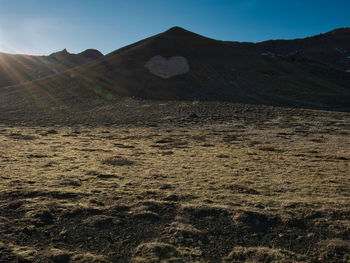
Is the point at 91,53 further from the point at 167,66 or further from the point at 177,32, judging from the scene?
the point at 167,66

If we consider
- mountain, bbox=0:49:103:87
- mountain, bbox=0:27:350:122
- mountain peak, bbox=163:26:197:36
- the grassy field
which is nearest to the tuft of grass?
the grassy field

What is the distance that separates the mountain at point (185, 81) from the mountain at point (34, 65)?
3059 centimetres

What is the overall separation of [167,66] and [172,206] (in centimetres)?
5655

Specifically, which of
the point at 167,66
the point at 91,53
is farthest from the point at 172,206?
the point at 91,53

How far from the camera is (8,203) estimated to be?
7.24 meters

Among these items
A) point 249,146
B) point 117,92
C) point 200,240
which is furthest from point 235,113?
point 200,240

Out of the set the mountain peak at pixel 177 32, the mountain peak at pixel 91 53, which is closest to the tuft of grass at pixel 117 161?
the mountain peak at pixel 177 32

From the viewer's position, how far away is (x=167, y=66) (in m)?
61.1

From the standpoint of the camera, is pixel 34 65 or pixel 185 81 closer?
pixel 185 81

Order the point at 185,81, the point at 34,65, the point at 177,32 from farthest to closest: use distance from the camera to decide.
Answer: the point at 34,65
the point at 177,32
the point at 185,81

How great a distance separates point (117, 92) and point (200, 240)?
43.9 meters

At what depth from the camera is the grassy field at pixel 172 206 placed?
5527mm

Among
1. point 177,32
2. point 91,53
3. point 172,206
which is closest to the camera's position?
point 172,206

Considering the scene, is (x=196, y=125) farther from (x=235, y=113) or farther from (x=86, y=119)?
(x=86, y=119)
